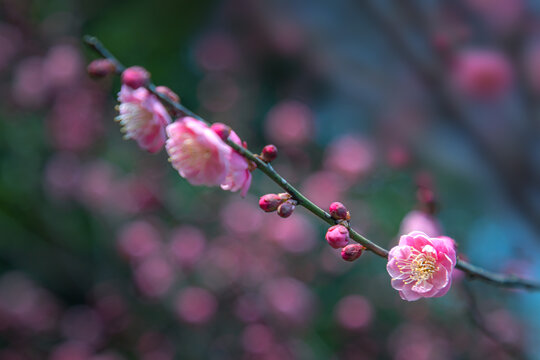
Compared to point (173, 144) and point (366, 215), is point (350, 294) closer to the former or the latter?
point (366, 215)

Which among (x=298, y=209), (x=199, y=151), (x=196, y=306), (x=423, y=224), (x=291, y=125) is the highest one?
(x=199, y=151)

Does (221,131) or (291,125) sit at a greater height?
(221,131)

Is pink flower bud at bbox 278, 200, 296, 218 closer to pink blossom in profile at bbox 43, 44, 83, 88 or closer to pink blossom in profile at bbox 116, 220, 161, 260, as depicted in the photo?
pink blossom in profile at bbox 116, 220, 161, 260

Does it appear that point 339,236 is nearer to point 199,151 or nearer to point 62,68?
point 199,151

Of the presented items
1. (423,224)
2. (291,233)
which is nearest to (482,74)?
Answer: (423,224)

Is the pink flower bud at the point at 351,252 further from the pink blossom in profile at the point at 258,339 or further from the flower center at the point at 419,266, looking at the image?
the pink blossom in profile at the point at 258,339

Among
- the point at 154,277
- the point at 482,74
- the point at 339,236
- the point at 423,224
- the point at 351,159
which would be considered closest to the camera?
the point at 339,236

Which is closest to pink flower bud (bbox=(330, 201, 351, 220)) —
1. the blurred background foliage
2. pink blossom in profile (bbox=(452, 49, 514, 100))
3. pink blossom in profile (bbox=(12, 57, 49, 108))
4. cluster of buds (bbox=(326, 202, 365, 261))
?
cluster of buds (bbox=(326, 202, 365, 261))
